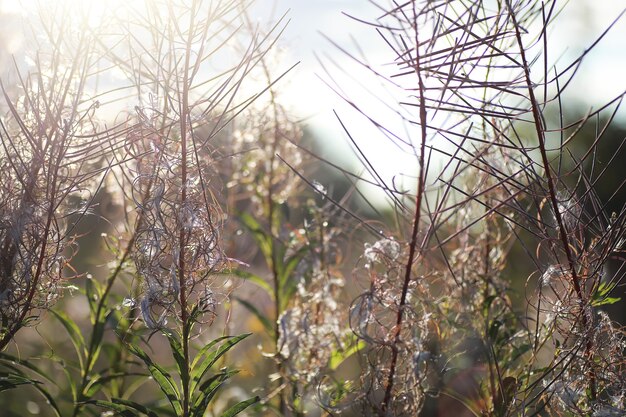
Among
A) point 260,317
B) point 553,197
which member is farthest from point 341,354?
point 553,197

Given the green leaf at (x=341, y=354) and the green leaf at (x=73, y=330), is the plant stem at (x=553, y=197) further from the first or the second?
the green leaf at (x=73, y=330)

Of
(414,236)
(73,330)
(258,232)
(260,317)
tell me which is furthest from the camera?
(258,232)

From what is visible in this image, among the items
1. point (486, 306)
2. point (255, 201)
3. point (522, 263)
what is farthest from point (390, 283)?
point (522, 263)

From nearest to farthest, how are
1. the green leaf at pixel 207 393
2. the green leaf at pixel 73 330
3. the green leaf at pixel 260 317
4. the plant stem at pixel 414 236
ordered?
1. the plant stem at pixel 414 236
2. the green leaf at pixel 207 393
3. the green leaf at pixel 73 330
4. the green leaf at pixel 260 317

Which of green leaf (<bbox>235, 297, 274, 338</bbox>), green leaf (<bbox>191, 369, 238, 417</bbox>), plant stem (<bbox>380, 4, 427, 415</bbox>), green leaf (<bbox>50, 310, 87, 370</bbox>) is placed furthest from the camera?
green leaf (<bbox>235, 297, 274, 338</bbox>)

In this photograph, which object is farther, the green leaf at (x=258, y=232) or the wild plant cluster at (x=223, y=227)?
the green leaf at (x=258, y=232)

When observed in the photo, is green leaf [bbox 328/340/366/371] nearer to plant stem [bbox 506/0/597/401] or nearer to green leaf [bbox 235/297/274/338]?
green leaf [bbox 235/297/274/338]

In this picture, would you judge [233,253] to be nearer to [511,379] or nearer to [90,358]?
[90,358]

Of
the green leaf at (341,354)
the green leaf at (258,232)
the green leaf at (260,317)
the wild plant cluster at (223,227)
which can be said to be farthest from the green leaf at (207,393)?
the green leaf at (258,232)

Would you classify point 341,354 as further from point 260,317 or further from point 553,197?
point 553,197

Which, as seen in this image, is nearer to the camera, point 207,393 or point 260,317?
point 207,393

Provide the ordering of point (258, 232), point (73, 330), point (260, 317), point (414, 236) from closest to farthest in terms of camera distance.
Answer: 1. point (414, 236)
2. point (73, 330)
3. point (260, 317)
4. point (258, 232)

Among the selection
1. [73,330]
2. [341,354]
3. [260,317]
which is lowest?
[341,354]

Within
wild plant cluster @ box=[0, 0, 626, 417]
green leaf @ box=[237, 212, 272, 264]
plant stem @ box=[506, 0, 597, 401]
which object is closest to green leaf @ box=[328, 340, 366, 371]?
wild plant cluster @ box=[0, 0, 626, 417]
